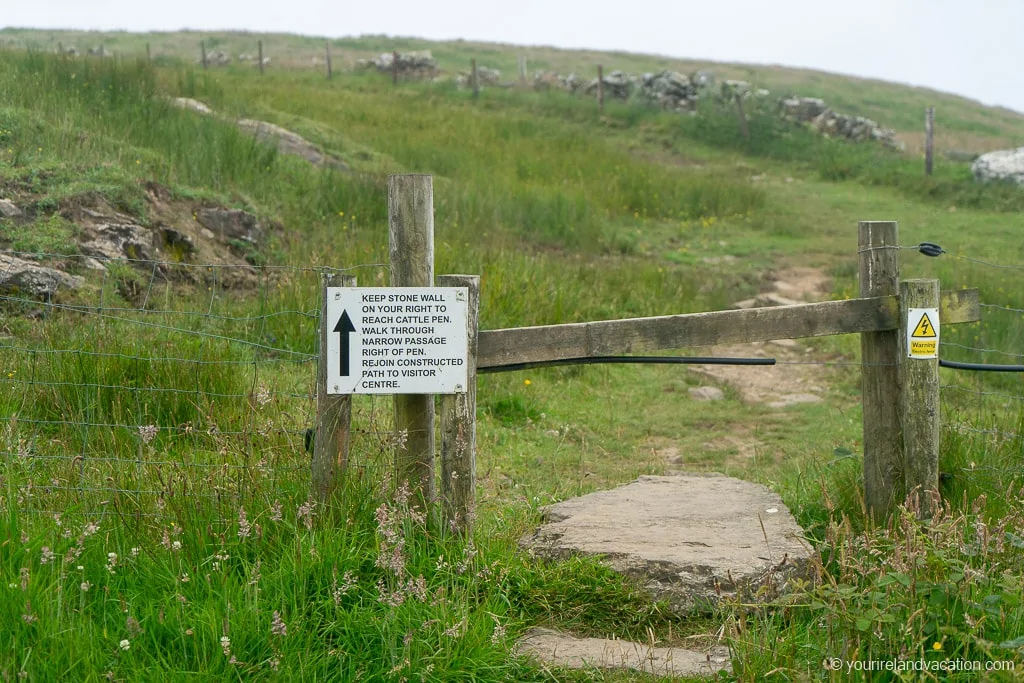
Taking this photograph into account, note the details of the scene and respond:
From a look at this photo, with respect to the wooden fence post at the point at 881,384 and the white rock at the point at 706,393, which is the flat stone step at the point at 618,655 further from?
the white rock at the point at 706,393

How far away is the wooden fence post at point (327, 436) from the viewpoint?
4168mm

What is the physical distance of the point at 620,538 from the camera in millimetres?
4559

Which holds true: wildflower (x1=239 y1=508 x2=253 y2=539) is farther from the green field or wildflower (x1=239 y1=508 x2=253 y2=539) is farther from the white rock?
the white rock

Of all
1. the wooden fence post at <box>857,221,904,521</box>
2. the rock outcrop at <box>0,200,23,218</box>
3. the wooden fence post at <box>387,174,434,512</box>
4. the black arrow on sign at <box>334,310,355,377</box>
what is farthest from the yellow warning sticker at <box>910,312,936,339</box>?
the rock outcrop at <box>0,200,23,218</box>

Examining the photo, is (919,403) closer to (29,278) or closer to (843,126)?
(29,278)

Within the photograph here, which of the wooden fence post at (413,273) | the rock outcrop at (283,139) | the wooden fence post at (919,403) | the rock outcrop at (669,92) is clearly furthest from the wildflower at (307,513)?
the rock outcrop at (669,92)

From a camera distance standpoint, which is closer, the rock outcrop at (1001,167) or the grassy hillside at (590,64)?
the rock outcrop at (1001,167)

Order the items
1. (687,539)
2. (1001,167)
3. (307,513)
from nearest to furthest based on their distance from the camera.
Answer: (307,513) → (687,539) → (1001,167)

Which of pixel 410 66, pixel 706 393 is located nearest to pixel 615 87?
pixel 410 66

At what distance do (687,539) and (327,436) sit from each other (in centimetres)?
174

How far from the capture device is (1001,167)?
21000 millimetres

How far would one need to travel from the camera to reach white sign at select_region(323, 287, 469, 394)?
13.5ft

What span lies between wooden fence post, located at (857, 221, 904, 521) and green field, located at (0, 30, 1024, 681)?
0.62ft

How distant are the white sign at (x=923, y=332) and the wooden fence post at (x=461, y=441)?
2135 millimetres
